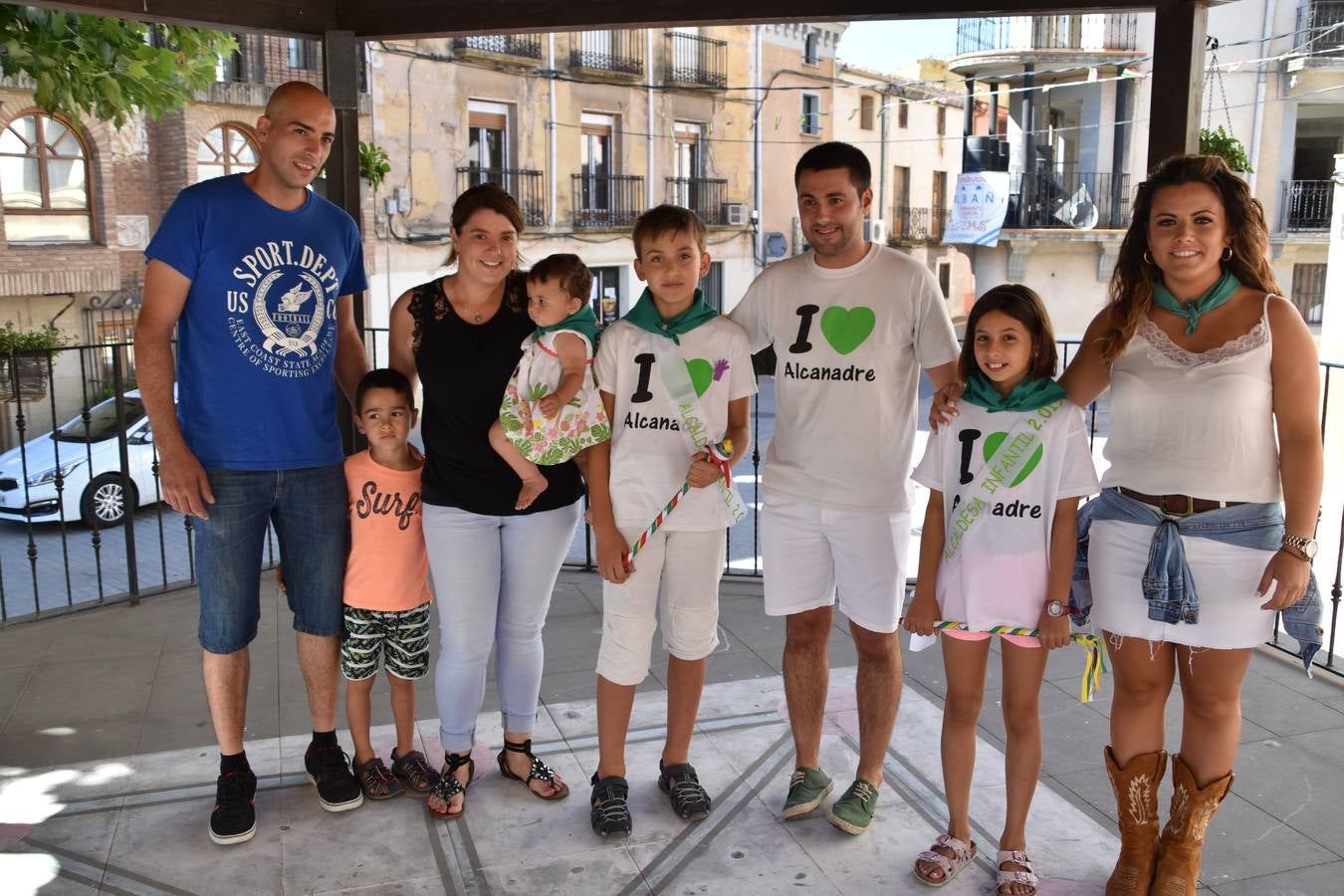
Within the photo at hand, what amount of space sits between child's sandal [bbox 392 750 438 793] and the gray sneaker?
1.00 meters

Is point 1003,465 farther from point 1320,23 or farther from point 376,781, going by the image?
point 1320,23

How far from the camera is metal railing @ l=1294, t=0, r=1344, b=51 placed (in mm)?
18828

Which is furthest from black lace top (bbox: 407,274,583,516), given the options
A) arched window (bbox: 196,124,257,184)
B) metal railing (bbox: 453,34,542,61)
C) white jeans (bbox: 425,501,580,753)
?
metal railing (bbox: 453,34,542,61)

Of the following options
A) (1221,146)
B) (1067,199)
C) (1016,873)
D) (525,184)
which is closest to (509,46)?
(525,184)

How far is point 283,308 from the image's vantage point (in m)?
2.96

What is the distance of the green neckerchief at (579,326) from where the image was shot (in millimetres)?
2921

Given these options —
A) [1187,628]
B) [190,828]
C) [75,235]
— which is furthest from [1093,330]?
[75,235]

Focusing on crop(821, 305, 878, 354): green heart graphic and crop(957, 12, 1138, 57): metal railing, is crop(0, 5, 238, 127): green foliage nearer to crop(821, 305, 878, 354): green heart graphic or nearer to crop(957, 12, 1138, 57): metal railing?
crop(821, 305, 878, 354): green heart graphic

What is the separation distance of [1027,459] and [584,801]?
1546mm

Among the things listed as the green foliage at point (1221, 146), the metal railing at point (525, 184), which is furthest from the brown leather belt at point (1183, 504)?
the metal railing at point (525, 184)

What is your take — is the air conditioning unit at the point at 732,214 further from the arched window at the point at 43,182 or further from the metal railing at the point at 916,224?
the arched window at the point at 43,182

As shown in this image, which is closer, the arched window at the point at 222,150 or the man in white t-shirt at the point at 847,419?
the man in white t-shirt at the point at 847,419

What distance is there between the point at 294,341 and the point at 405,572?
69 centimetres

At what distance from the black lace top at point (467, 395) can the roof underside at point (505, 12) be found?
4.98 feet
